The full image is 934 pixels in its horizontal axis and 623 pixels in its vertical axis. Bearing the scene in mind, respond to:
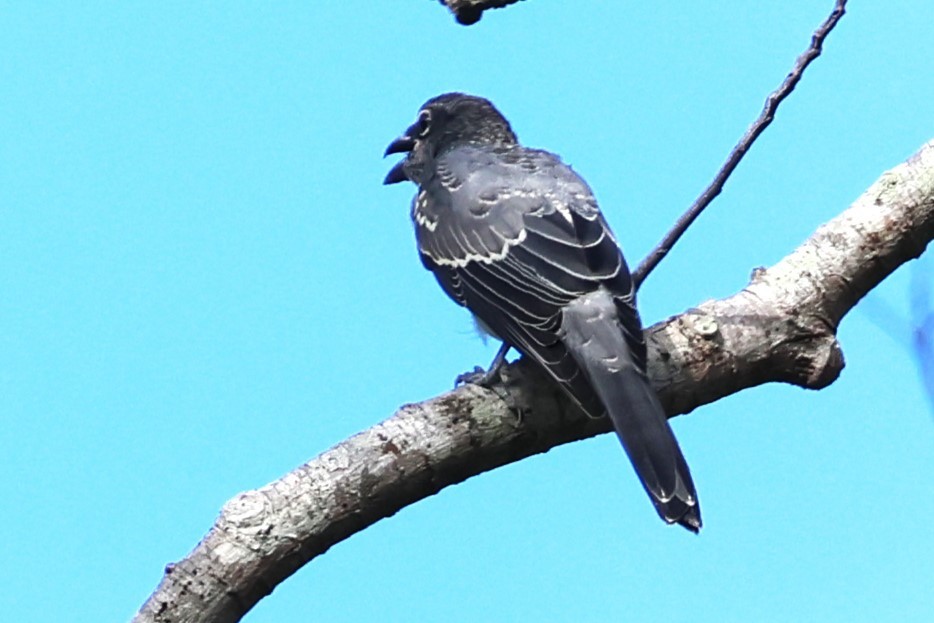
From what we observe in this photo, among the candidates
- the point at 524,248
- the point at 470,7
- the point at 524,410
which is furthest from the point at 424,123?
the point at 524,410

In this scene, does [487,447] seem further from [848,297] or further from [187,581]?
[848,297]

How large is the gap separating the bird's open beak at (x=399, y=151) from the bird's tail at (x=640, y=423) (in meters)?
2.37

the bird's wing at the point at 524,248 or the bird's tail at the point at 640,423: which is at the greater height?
the bird's wing at the point at 524,248

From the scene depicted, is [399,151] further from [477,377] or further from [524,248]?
[477,377]

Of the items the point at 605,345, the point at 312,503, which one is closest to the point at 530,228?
the point at 605,345

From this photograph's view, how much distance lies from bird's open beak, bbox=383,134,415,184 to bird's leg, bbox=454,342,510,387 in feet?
6.41

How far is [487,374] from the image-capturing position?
3932 mm

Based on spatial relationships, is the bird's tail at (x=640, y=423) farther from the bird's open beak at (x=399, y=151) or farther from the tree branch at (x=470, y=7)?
the bird's open beak at (x=399, y=151)

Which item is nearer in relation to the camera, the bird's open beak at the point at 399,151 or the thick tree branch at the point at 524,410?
the thick tree branch at the point at 524,410

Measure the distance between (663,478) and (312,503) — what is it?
3.52 ft

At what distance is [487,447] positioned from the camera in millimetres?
3627

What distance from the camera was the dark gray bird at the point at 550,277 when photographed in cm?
379

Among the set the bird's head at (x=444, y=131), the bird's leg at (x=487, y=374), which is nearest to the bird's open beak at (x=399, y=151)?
the bird's head at (x=444, y=131)

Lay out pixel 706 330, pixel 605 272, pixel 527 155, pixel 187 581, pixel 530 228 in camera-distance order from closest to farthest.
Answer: pixel 187 581 < pixel 706 330 < pixel 605 272 < pixel 530 228 < pixel 527 155
